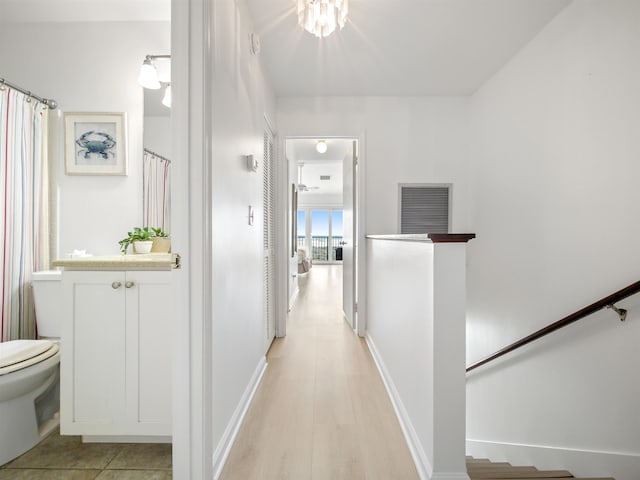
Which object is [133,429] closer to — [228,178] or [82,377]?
[82,377]

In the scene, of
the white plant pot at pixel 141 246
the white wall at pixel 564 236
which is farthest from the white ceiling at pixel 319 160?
the white plant pot at pixel 141 246

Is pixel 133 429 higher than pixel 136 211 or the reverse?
the reverse

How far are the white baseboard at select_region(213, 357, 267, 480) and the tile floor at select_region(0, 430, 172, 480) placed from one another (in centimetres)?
22

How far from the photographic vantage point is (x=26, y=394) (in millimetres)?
1519

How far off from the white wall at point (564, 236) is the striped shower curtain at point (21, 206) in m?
3.48

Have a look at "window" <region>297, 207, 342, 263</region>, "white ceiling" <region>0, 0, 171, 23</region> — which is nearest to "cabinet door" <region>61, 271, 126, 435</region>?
"white ceiling" <region>0, 0, 171, 23</region>

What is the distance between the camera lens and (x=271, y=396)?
2.07 m

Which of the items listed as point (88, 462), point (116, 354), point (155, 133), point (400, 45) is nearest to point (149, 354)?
point (116, 354)

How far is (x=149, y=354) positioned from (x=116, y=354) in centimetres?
15

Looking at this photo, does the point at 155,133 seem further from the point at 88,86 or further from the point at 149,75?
the point at 88,86

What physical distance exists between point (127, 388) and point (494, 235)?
3.05 meters

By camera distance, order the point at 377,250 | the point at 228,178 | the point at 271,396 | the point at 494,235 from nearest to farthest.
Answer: the point at 228,178 → the point at 271,396 → the point at 377,250 → the point at 494,235

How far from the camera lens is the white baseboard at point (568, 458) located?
1741 mm

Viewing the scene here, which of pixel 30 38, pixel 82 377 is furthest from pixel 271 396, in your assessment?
pixel 30 38
